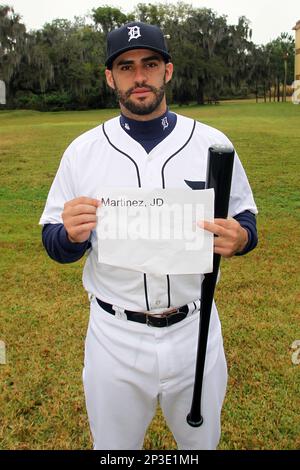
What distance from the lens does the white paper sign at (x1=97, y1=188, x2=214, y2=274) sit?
164 cm

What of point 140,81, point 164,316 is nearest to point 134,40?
point 140,81

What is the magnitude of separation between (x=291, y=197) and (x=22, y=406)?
22.9ft

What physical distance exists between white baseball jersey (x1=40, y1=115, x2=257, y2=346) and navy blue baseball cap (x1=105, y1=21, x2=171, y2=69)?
0.30m

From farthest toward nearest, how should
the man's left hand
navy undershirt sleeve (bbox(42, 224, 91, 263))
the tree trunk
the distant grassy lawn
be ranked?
the tree trunk → the distant grassy lawn → navy undershirt sleeve (bbox(42, 224, 91, 263)) → the man's left hand

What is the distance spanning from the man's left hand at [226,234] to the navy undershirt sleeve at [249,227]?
0.17 metres

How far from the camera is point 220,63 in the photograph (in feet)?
149

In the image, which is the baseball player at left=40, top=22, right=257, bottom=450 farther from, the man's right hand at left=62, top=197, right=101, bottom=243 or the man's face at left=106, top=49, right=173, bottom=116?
the man's right hand at left=62, top=197, right=101, bottom=243

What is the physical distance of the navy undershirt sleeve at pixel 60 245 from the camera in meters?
1.81

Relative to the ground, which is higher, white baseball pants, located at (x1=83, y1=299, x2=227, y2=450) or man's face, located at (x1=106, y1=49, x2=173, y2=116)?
man's face, located at (x1=106, y1=49, x2=173, y2=116)

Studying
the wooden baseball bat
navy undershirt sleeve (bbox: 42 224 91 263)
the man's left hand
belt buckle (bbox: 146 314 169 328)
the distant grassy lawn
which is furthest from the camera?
the distant grassy lawn

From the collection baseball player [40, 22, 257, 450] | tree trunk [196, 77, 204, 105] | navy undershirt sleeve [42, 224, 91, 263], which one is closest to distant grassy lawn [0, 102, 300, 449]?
baseball player [40, 22, 257, 450]

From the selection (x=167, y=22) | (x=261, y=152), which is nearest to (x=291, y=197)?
(x=261, y=152)

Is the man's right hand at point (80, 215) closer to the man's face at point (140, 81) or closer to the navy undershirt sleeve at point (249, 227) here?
the man's face at point (140, 81)

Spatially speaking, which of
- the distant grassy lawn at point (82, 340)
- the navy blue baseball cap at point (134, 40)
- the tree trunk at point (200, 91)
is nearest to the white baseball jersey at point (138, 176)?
the navy blue baseball cap at point (134, 40)
